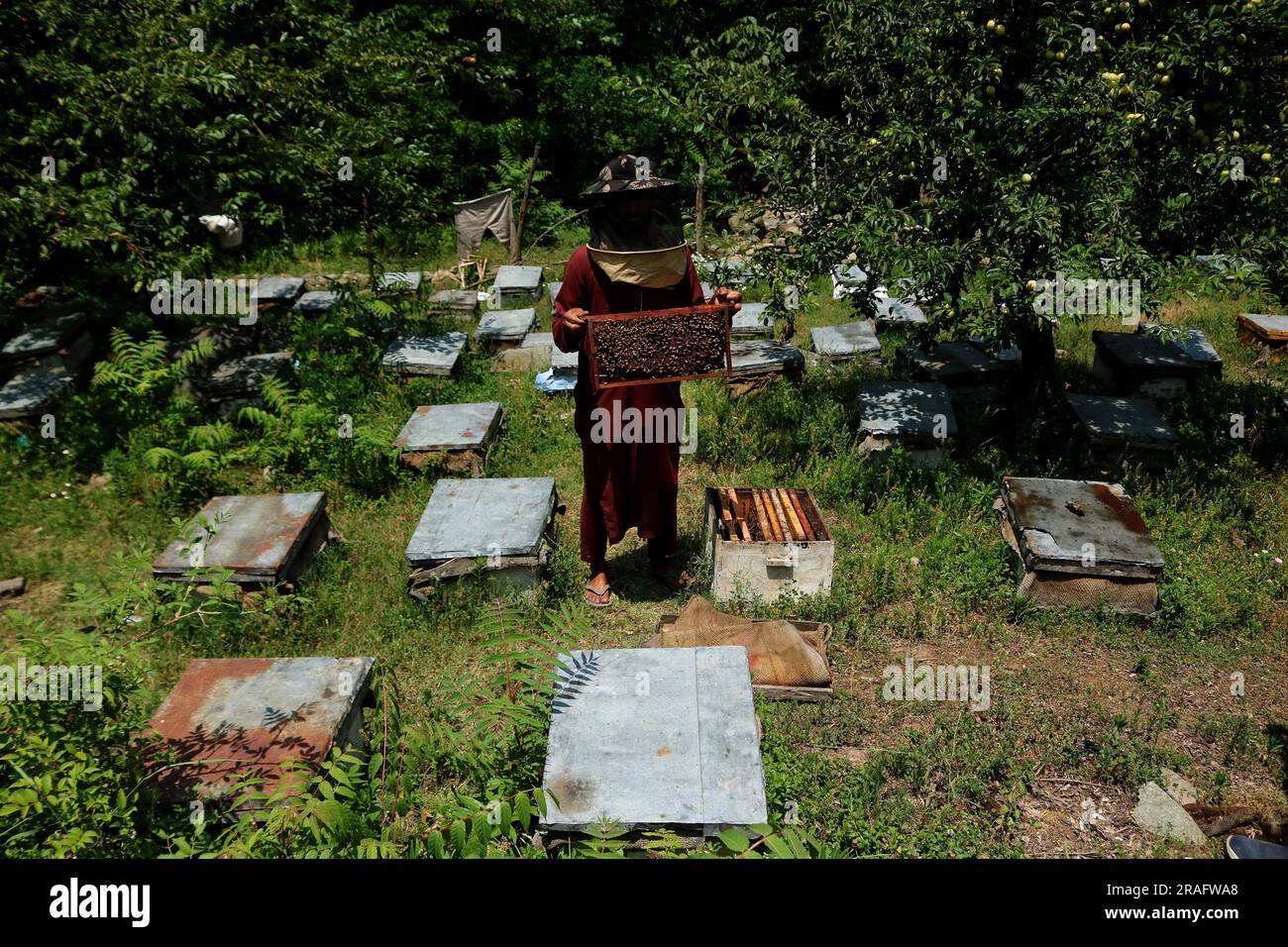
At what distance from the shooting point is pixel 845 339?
34.7 feet

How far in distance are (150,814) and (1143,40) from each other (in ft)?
28.6

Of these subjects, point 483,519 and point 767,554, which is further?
point 483,519

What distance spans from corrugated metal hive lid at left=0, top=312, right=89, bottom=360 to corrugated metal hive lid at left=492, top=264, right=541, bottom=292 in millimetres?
5550

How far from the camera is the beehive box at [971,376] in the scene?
9578mm

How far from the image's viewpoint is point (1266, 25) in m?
6.29

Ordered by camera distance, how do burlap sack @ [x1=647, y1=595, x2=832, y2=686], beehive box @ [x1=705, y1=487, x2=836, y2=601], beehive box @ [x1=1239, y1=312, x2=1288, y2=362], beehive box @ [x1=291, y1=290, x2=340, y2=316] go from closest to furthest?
burlap sack @ [x1=647, y1=595, x2=832, y2=686], beehive box @ [x1=705, y1=487, x2=836, y2=601], beehive box @ [x1=1239, y1=312, x2=1288, y2=362], beehive box @ [x1=291, y1=290, x2=340, y2=316]

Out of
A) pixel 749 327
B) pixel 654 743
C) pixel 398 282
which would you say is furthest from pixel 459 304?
pixel 654 743

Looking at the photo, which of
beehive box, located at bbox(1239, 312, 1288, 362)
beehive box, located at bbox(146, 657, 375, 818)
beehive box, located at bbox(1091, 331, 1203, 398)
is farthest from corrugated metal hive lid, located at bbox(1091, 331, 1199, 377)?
beehive box, located at bbox(146, 657, 375, 818)

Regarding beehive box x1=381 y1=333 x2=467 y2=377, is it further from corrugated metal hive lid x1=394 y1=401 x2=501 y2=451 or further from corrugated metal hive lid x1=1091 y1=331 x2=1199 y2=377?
corrugated metal hive lid x1=1091 y1=331 x2=1199 y2=377

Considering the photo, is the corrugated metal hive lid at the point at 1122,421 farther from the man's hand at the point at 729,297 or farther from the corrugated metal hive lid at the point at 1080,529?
the man's hand at the point at 729,297

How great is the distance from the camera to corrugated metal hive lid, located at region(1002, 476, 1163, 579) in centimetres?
625

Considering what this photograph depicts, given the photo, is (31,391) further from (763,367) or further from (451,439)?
(763,367)

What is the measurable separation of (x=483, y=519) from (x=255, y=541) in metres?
1.79
